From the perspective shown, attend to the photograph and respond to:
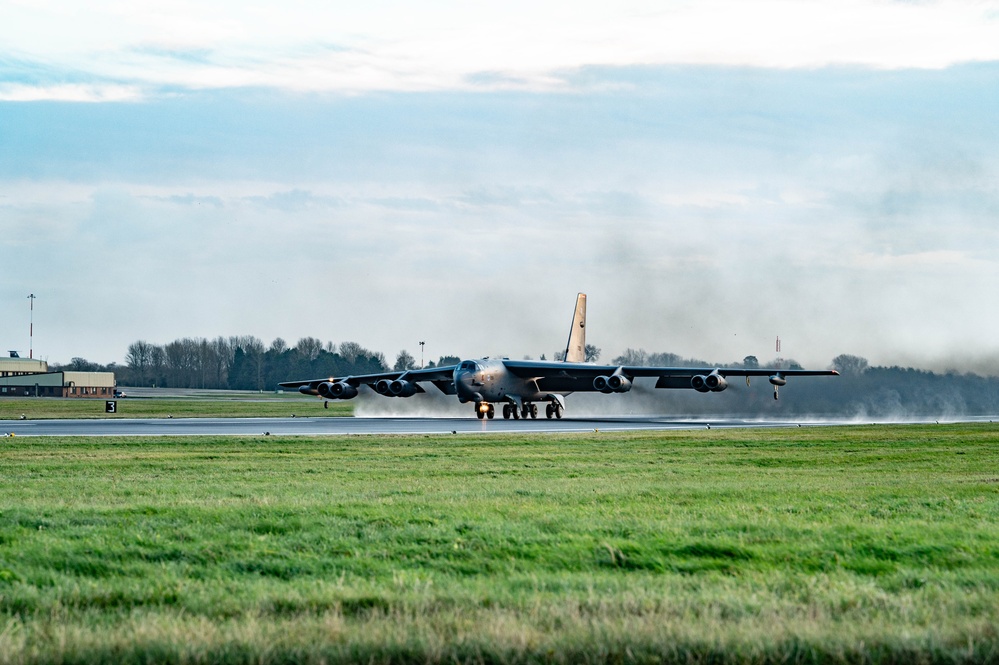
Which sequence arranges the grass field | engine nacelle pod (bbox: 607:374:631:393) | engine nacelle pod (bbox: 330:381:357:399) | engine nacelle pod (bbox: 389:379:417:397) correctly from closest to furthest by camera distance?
the grass field
engine nacelle pod (bbox: 607:374:631:393)
engine nacelle pod (bbox: 389:379:417:397)
engine nacelle pod (bbox: 330:381:357:399)

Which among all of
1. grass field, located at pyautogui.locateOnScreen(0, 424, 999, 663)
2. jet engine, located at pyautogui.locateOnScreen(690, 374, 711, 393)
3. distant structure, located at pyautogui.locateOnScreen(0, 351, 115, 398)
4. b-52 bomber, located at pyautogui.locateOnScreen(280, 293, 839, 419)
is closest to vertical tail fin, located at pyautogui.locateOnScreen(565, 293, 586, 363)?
b-52 bomber, located at pyautogui.locateOnScreen(280, 293, 839, 419)

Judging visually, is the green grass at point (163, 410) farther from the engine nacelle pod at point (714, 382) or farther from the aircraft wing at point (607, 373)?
the engine nacelle pod at point (714, 382)

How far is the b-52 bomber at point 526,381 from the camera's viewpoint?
59.7 metres

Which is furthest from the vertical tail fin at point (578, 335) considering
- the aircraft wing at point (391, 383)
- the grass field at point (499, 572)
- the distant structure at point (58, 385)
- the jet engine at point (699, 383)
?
the distant structure at point (58, 385)

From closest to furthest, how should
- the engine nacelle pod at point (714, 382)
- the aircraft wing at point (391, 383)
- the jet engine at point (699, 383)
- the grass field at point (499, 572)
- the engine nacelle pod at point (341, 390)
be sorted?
the grass field at point (499, 572), the engine nacelle pod at point (714, 382), the jet engine at point (699, 383), the aircraft wing at point (391, 383), the engine nacelle pod at point (341, 390)

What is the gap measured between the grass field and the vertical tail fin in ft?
185

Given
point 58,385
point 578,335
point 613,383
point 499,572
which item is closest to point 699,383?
point 613,383

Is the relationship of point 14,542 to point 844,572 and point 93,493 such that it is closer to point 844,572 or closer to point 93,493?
point 93,493

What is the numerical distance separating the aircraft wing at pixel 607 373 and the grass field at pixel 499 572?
42.6m

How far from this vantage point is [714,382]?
5828cm

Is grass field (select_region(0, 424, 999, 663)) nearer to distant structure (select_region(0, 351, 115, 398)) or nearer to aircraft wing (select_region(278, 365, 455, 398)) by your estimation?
aircraft wing (select_region(278, 365, 455, 398))

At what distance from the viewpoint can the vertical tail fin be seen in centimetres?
7450

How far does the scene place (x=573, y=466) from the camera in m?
23.4

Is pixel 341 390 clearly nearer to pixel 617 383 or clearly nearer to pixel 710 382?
pixel 617 383
